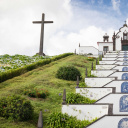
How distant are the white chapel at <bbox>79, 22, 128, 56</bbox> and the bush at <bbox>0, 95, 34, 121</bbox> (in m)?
36.2

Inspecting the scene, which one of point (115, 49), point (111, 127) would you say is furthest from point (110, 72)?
point (115, 49)

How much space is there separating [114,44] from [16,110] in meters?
40.8

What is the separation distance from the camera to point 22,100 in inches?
507

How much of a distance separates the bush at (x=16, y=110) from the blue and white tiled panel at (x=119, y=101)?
4.96 m

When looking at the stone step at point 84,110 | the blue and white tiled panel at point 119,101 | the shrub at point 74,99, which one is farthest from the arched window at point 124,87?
the stone step at point 84,110

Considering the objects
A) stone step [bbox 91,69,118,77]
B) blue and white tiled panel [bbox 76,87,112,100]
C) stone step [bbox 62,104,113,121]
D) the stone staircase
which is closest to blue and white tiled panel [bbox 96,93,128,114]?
the stone staircase

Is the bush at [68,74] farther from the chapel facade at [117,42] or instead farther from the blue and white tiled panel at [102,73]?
the chapel facade at [117,42]

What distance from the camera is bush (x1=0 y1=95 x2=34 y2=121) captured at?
12339 millimetres

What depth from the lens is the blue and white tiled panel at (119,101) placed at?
47.3 ft

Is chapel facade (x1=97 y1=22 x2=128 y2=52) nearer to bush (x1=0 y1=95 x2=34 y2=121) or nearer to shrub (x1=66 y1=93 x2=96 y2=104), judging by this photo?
shrub (x1=66 y1=93 x2=96 y2=104)

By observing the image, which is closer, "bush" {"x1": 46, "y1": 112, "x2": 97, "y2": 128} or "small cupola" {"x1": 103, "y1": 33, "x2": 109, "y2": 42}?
"bush" {"x1": 46, "y1": 112, "x2": 97, "y2": 128}

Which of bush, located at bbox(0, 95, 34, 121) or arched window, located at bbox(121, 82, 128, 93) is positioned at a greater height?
arched window, located at bbox(121, 82, 128, 93)

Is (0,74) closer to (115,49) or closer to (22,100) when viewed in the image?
(22,100)

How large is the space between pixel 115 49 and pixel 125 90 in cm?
3355
